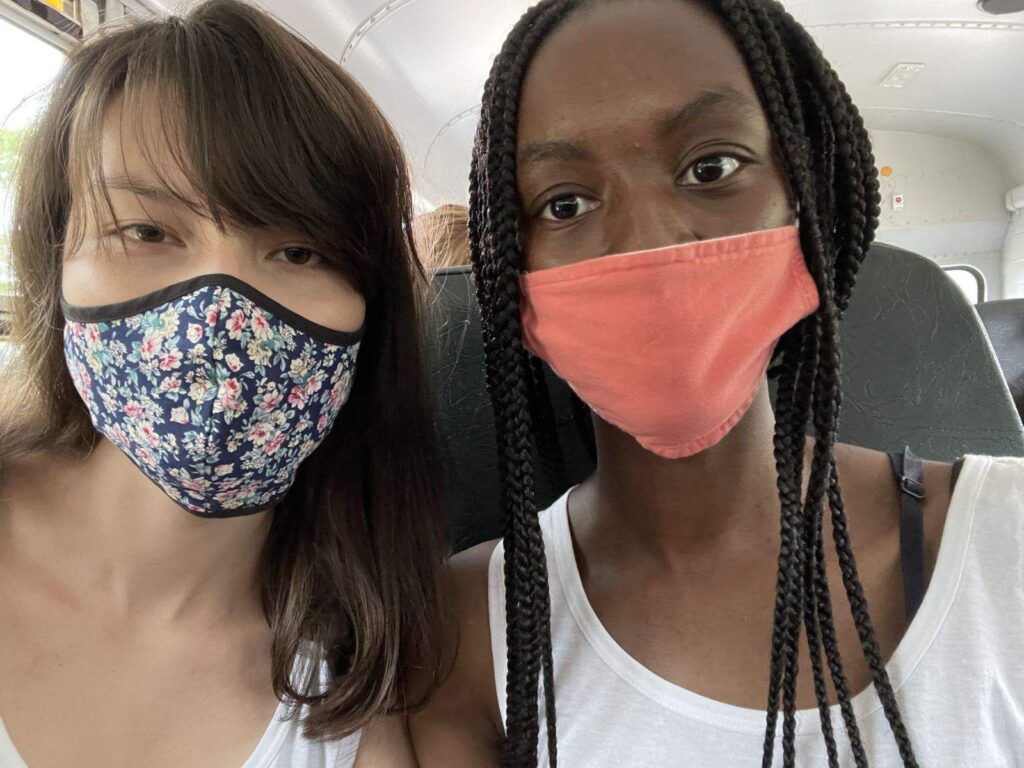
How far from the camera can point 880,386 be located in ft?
4.85

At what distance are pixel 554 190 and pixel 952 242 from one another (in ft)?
19.4

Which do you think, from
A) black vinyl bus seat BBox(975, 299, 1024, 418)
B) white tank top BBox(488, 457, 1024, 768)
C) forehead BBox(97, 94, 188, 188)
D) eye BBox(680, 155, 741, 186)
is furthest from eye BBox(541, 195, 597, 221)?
black vinyl bus seat BBox(975, 299, 1024, 418)

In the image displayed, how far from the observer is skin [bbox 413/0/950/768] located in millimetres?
846

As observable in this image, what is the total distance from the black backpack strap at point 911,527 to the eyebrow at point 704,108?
1.81 feet

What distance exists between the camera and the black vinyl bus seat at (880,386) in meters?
1.44

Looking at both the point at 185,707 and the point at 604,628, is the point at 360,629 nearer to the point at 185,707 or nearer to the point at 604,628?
the point at 185,707

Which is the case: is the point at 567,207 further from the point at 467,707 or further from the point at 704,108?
the point at 467,707

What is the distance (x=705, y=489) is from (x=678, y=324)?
29cm

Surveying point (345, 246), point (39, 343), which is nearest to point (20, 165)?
point (39, 343)

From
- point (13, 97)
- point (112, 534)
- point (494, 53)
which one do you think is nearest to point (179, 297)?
point (112, 534)

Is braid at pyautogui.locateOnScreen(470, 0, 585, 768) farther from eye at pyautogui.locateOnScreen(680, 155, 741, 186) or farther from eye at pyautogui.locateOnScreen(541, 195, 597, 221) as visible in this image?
eye at pyautogui.locateOnScreen(680, 155, 741, 186)

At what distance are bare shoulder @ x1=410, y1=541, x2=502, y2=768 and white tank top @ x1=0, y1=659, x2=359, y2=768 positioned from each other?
4.6 inches

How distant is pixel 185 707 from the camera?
1.05 metres

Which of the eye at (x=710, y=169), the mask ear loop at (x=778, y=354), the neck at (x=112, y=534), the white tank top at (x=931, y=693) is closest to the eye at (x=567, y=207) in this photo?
the eye at (x=710, y=169)
